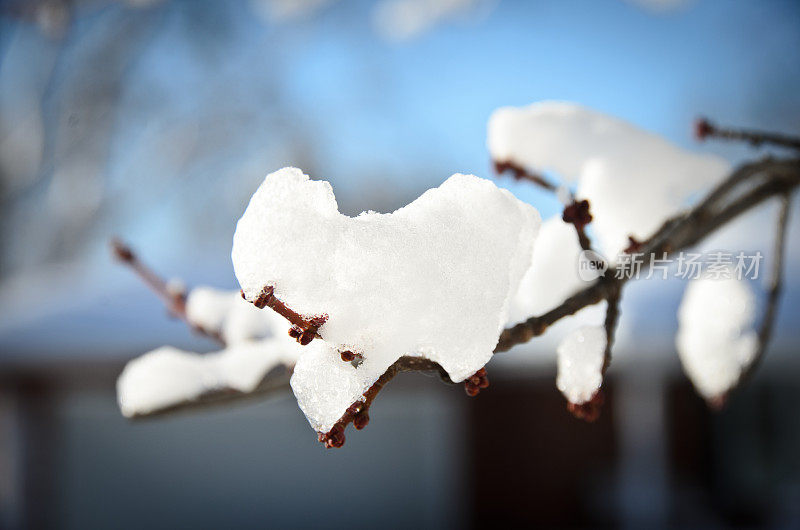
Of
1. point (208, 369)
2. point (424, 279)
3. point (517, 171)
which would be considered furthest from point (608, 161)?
point (208, 369)

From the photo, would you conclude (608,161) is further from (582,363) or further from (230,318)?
(230,318)

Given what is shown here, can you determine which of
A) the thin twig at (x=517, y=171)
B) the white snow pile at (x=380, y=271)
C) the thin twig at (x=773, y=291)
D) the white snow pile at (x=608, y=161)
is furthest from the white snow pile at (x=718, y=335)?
the white snow pile at (x=380, y=271)

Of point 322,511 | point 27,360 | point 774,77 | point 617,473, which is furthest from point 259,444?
point 774,77

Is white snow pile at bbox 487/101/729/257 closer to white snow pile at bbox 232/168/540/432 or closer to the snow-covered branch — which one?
the snow-covered branch

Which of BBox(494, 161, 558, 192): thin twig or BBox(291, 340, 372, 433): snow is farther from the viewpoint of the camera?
BBox(494, 161, 558, 192): thin twig


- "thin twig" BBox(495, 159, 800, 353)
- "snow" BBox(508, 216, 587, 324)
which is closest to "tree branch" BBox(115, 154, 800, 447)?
"thin twig" BBox(495, 159, 800, 353)

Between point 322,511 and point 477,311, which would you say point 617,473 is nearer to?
point 322,511

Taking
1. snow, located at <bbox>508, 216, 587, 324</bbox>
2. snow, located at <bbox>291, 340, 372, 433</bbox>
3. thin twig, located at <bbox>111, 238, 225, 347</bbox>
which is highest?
thin twig, located at <bbox>111, 238, 225, 347</bbox>
